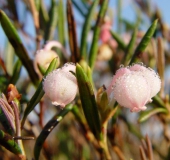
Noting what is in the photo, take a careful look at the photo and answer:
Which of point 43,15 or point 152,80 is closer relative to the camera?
point 152,80

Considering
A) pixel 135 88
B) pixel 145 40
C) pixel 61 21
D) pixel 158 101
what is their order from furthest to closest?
pixel 61 21 → pixel 158 101 → pixel 145 40 → pixel 135 88

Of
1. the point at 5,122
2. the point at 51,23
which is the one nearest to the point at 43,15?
the point at 51,23

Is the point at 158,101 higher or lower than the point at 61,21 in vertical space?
lower

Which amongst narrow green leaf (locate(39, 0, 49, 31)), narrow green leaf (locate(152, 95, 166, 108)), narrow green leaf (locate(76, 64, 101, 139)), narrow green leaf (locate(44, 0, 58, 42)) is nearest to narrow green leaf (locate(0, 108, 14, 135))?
narrow green leaf (locate(76, 64, 101, 139))

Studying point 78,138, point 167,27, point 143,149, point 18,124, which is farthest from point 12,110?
point 167,27

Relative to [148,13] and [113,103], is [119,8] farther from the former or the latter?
[113,103]

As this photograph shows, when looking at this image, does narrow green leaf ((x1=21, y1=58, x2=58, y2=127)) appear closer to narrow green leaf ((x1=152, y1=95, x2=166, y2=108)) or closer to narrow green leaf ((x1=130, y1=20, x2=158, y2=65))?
narrow green leaf ((x1=130, y1=20, x2=158, y2=65))

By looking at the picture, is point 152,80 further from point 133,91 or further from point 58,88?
point 58,88
